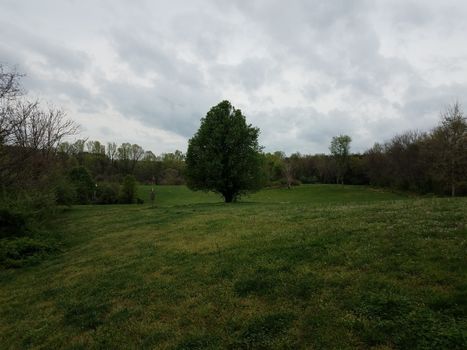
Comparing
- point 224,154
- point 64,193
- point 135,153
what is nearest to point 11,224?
point 224,154

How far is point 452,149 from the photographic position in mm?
44219

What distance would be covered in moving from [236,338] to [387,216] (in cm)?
855

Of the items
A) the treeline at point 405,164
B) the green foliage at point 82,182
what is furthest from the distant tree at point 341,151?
the green foliage at point 82,182

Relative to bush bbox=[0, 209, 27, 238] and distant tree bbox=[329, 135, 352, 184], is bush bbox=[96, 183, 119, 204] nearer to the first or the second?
bush bbox=[0, 209, 27, 238]

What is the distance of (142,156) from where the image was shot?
121438 mm

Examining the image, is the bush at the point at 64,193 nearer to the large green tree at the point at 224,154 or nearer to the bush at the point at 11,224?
the large green tree at the point at 224,154

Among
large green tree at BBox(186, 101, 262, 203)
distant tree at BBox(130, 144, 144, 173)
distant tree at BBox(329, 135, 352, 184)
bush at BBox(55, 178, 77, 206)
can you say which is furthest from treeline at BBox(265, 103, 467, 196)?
distant tree at BBox(130, 144, 144, 173)

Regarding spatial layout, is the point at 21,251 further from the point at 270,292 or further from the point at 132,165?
Answer: the point at 132,165

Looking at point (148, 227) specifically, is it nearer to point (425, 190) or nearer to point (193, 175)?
point (193, 175)

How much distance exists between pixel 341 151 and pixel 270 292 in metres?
86.5

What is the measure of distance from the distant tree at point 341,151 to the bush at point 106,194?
58421 millimetres

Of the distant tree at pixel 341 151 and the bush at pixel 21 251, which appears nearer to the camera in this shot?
the bush at pixel 21 251

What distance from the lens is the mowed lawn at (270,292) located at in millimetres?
5152

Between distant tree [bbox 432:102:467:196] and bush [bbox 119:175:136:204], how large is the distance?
55805 millimetres
